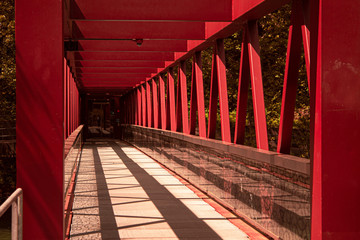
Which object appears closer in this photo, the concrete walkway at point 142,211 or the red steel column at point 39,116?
the red steel column at point 39,116

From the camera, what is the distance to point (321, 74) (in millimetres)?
4738

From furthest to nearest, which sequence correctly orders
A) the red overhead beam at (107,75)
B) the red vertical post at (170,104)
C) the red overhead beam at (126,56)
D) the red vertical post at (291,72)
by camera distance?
the red overhead beam at (107,75) → the red vertical post at (170,104) → the red overhead beam at (126,56) → the red vertical post at (291,72)

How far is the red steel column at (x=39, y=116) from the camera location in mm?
4816

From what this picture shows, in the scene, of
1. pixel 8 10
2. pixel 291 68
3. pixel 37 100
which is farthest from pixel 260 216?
pixel 8 10

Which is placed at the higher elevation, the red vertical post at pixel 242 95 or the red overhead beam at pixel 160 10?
the red overhead beam at pixel 160 10

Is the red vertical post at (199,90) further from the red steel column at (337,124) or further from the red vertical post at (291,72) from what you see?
the red steel column at (337,124)

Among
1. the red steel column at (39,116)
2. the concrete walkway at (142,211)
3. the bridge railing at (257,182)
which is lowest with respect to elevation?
the concrete walkway at (142,211)

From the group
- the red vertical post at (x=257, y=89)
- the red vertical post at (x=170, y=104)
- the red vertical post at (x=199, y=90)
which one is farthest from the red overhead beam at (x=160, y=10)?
the red vertical post at (x=170, y=104)

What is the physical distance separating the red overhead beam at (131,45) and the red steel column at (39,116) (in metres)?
7.36

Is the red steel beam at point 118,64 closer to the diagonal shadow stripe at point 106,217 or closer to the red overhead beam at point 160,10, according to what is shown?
the diagonal shadow stripe at point 106,217

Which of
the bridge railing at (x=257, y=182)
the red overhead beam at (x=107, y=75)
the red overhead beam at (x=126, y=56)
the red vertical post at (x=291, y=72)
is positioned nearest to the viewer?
the bridge railing at (x=257, y=182)

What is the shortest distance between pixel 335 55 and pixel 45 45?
2.55 metres

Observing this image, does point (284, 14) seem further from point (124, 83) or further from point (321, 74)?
point (321, 74)

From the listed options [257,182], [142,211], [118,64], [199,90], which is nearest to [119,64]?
[118,64]
